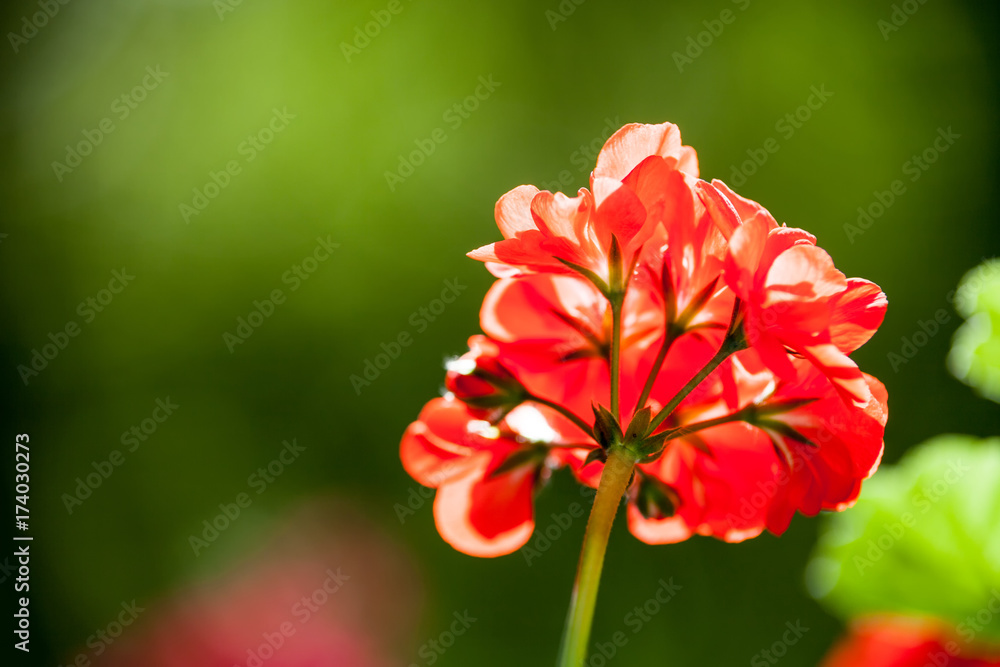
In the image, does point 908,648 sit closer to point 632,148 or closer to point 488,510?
point 488,510

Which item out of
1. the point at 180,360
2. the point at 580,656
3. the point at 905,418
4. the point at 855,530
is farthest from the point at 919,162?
the point at 580,656

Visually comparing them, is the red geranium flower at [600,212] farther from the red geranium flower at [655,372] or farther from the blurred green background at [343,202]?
the blurred green background at [343,202]

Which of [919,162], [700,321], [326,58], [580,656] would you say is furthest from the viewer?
[326,58]

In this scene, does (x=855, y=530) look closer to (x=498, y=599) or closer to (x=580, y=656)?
(x=580, y=656)

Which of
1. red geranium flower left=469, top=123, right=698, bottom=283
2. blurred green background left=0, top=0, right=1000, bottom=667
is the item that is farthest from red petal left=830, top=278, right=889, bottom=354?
blurred green background left=0, top=0, right=1000, bottom=667

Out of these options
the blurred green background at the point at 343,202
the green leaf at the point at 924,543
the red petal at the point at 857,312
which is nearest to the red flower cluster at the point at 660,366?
the red petal at the point at 857,312

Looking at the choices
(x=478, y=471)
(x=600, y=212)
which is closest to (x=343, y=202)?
(x=478, y=471)
